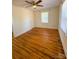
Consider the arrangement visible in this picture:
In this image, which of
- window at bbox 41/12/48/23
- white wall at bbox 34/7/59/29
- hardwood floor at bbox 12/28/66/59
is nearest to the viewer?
hardwood floor at bbox 12/28/66/59

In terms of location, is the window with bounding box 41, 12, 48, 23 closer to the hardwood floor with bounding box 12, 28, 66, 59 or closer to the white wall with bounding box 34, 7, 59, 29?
the white wall with bounding box 34, 7, 59, 29

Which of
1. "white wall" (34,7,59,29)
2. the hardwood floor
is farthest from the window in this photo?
the hardwood floor

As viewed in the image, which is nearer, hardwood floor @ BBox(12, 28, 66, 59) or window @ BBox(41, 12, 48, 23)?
hardwood floor @ BBox(12, 28, 66, 59)

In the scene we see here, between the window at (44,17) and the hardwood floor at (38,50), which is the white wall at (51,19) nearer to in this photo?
the window at (44,17)

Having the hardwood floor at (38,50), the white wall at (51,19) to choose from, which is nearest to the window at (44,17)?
the white wall at (51,19)

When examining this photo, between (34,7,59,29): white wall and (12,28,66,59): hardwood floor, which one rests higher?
(34,7,59,29): white wall

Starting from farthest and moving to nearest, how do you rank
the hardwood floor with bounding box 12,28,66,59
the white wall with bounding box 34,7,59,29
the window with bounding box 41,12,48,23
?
the window with bounding box 41,12,48,23, the white wall with bounding box 34,7,59,29, the hardwood floor with bounding box 12,28,66,59

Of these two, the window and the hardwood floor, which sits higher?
the window
